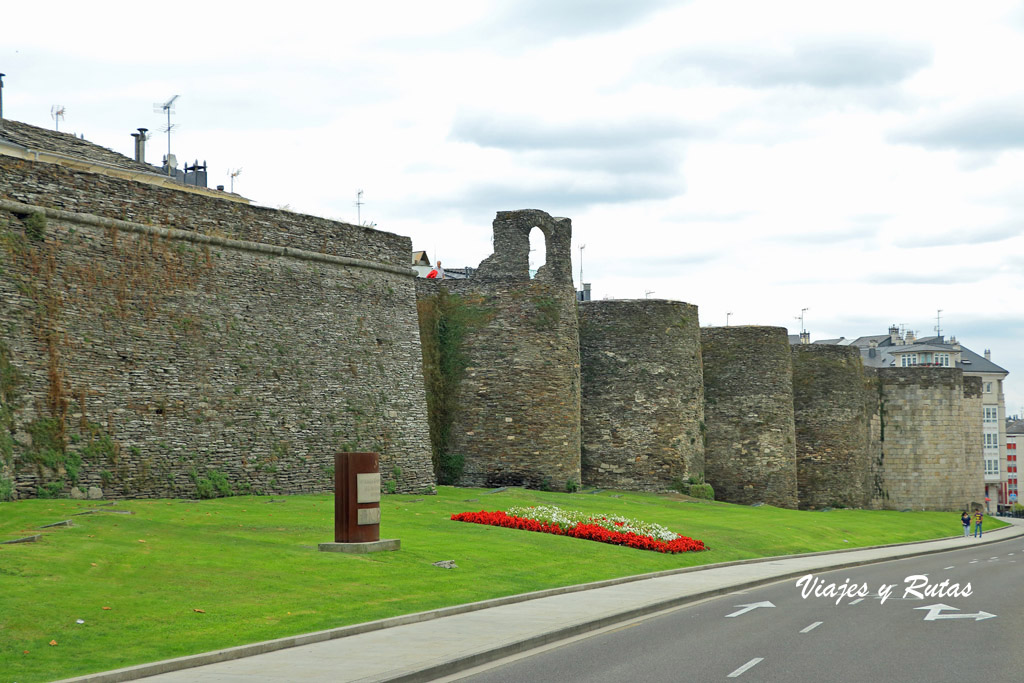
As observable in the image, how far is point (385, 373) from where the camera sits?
38844 millimetres

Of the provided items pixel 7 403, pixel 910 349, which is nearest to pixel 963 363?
pixel 910 349

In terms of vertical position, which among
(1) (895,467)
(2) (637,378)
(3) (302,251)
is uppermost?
(3) (302,251)

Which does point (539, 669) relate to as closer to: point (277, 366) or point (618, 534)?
point (618, 534)

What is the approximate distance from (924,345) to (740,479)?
76.1 meters

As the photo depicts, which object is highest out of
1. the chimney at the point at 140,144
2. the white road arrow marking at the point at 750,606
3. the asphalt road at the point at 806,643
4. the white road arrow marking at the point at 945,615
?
the chimney at the point at 140,144

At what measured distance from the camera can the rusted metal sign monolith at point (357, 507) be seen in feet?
74.1

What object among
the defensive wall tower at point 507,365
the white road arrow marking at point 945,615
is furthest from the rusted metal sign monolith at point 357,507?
the defensive wall tower at point 507,365

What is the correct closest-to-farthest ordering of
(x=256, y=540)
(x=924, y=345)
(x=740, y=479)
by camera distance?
(x=256, y=540) < (x=740, y=479) < (x=924, y=345)

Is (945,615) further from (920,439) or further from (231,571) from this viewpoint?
(920,439)

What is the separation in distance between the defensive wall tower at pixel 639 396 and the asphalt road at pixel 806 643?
85.0ft

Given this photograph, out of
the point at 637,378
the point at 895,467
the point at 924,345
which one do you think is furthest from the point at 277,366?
the point at 924,345

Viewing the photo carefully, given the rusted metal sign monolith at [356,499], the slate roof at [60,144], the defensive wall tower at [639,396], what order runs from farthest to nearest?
the defensive wall tower at [639,396], the slate roof at [60,144], the rusted metal sign monolith at [356,499]

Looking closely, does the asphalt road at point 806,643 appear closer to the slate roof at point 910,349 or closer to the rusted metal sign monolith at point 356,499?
the rusted metal sign monolith at point 356,499

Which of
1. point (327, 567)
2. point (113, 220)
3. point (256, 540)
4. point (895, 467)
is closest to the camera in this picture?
point (327, 567)
